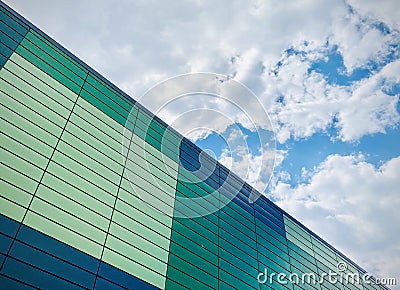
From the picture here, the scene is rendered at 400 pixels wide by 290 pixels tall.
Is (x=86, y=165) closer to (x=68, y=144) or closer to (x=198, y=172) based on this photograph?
(x=68, y=144)

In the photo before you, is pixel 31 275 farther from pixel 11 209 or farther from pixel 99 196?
pixel 99 196

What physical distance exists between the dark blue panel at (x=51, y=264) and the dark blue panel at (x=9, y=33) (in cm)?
964

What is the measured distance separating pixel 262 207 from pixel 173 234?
1270 cm

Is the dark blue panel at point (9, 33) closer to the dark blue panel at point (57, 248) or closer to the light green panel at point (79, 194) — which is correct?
the light green panel at point (79, 194)

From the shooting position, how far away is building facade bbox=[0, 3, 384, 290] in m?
13.7

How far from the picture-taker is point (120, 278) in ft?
50.4

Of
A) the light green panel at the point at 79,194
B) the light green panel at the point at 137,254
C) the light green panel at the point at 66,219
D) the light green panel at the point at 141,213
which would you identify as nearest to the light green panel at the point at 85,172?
the light green panel at the point at 79,194

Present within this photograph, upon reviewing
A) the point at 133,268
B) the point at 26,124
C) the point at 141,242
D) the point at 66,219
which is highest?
the point at 26,124

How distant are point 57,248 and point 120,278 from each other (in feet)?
11.3

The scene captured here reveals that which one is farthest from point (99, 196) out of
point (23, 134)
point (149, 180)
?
point (23, 134)

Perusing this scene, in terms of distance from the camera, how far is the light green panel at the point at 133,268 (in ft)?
51.0

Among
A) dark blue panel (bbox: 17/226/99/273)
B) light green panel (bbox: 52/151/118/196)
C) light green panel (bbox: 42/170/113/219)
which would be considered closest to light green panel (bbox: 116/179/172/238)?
light green panel (bbox: 52/151/118/196)

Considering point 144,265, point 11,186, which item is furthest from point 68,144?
point 144,265

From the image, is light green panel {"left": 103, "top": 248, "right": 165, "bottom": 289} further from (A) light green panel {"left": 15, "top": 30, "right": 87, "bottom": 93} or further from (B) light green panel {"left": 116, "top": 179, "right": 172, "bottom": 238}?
(A) light green panel {"left": 15, "top": 30, "right": 87, "bottom": 93}
